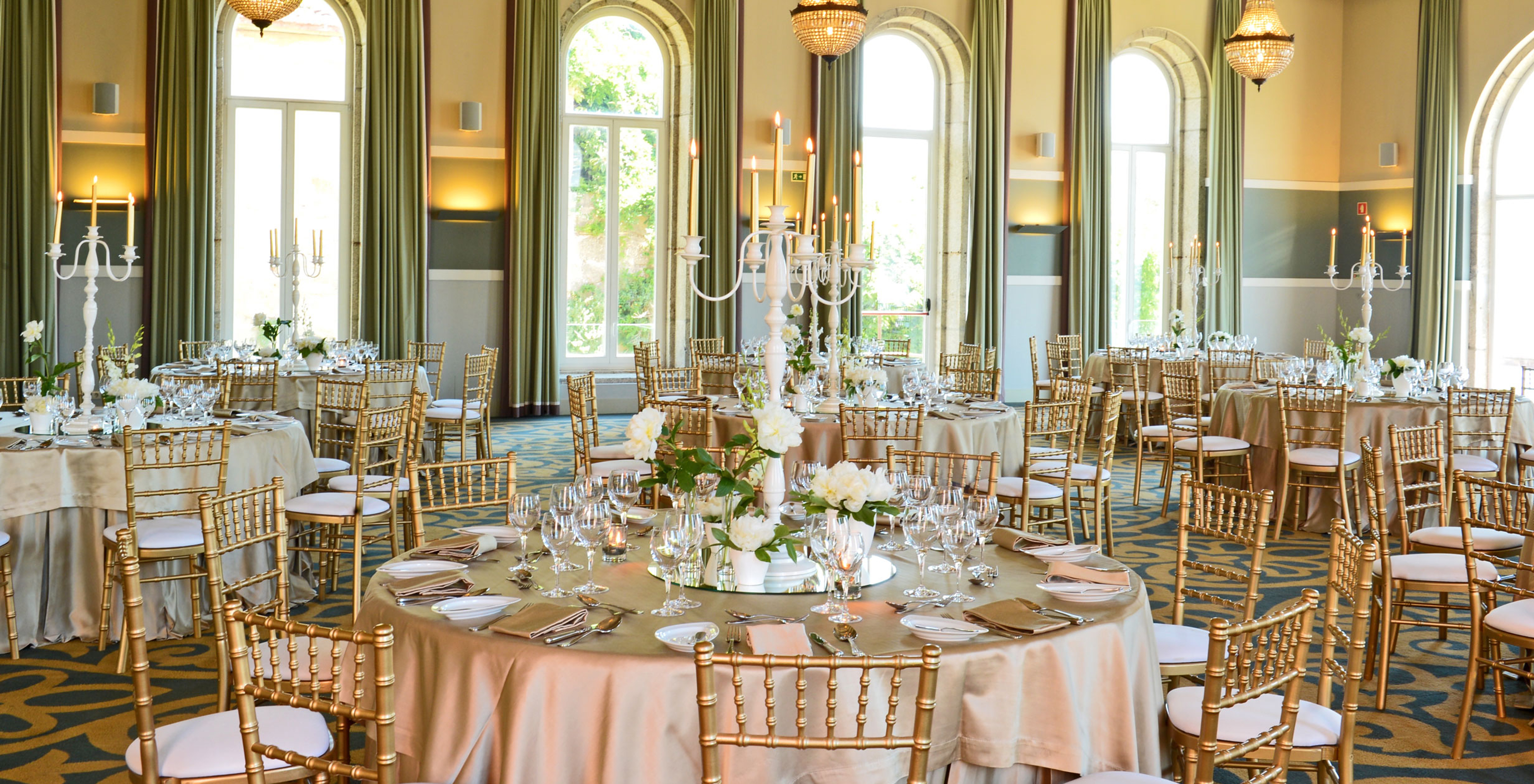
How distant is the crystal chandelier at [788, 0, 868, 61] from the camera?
9.44 metres

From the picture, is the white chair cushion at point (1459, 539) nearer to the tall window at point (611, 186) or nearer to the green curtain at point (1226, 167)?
the tall window at point (611, 186)

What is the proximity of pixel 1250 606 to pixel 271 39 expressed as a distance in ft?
37.1

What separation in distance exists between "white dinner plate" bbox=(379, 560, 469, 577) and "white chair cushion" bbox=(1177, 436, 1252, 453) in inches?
217

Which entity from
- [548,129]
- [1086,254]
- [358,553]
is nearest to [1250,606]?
[358,553]

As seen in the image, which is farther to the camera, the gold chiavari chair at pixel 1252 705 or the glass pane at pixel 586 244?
the glass pane at pixel 586 244

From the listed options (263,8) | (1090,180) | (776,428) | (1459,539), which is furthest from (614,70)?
(776,428)

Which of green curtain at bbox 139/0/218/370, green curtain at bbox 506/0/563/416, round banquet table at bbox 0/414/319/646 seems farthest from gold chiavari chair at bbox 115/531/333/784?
green curtain at bbox 506/0/563/416

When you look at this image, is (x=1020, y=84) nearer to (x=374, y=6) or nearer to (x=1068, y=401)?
(x=374, y=6)

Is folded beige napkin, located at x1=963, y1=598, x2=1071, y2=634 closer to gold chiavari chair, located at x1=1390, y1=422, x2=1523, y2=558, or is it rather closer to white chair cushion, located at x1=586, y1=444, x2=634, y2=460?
gold chiavari chair, located at x1=1390, y1=422, x2=1523, y2=558

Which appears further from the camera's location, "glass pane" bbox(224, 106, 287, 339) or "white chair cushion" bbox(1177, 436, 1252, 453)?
"glass pane" bbox(224, 106, 287, 339)

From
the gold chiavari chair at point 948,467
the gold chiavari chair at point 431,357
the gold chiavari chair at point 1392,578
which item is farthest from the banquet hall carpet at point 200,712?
the gold chiavari chair at point 431,357

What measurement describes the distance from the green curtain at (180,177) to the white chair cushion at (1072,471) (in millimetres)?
8266

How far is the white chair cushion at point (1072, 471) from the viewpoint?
21.1 feet

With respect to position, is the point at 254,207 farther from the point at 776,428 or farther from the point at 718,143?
the point at 776,428
